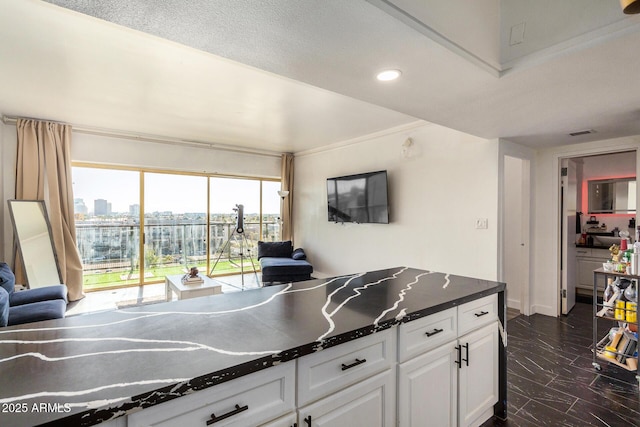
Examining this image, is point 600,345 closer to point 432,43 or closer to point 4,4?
point 432,43

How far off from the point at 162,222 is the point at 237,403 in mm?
5321

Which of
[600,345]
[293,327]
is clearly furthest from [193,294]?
[600,345]

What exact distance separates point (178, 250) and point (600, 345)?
605cm

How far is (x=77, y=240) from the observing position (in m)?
4.75

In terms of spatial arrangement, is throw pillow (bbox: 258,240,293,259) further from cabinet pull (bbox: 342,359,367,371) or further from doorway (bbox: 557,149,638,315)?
cabinet pull (bbox: 342,359,367,371)

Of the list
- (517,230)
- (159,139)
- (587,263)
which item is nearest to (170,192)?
(159,139)

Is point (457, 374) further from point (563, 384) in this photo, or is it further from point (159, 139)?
point (159, 139)

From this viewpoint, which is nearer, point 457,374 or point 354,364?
point 354,364

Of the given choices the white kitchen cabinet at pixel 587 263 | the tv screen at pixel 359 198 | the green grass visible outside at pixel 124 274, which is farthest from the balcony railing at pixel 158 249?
the white kitchen cabinet at pixel 587 263

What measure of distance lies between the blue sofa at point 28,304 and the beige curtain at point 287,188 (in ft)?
12.6

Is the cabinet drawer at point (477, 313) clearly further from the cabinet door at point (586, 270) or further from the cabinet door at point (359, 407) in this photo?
the cabinet door at point (586, 270)

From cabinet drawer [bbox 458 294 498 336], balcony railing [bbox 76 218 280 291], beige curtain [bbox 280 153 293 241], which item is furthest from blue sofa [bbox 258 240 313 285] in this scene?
cabinet drawer [bbox 458 294 498 336]

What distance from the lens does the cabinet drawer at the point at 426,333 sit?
4.53 feet

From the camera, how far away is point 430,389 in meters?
1.49
